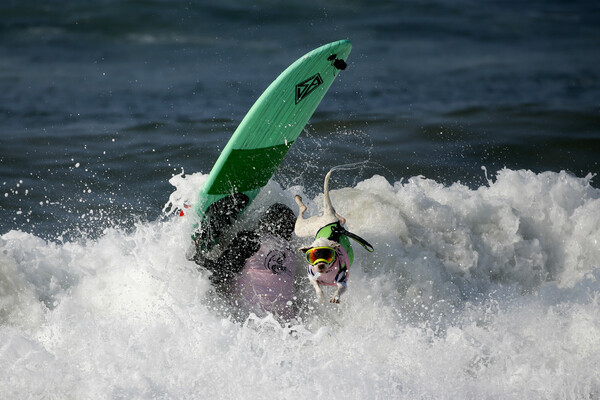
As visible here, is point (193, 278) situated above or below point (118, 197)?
above

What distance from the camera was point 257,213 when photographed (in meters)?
→ 4.70

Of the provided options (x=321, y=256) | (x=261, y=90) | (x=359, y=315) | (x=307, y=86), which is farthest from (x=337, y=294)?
(x=261, y=90)

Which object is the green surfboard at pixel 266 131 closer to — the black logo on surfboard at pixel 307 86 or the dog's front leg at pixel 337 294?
the black logo on surfboard at pixel 307 86

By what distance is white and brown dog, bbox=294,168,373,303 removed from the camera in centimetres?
369

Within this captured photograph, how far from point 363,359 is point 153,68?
27.1 ft

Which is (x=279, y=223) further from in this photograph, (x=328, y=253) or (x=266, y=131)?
(x=328, y=253)

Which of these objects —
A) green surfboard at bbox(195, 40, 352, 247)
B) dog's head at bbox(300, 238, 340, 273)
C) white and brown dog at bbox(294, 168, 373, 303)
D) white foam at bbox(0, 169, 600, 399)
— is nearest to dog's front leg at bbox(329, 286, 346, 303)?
white and brown dog at bbox(294, 168, 373, 303)

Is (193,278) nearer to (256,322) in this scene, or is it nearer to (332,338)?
(256,322)

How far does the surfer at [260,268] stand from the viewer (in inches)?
165

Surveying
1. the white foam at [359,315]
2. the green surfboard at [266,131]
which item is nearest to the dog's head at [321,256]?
the white foam at [359,315]

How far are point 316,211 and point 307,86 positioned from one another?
34.8 inches

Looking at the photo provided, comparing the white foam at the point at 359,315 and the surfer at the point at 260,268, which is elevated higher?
the surfer at the point at 260,268

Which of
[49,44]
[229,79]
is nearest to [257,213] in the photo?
[229,79]

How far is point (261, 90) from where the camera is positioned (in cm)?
997
